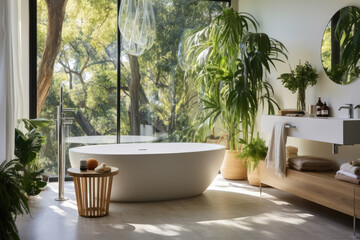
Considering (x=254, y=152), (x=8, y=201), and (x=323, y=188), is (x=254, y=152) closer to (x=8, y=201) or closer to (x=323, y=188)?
(x=323, y=188)

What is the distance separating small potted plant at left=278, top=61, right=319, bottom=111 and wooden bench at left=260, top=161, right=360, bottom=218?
85 centimetres

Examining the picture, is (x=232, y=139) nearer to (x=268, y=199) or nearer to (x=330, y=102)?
(x=268, y=199)

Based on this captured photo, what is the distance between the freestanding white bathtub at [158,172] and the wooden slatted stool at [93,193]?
0.35 metres

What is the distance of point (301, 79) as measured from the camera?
5238 mm

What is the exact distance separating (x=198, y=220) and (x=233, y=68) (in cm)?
233

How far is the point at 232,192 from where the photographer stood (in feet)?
18.6

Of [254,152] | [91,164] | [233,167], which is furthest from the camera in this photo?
[233,167]

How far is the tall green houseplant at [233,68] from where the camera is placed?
5.82 m

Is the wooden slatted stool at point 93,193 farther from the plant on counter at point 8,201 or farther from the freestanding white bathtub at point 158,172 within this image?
the plant on counter at point 8,201

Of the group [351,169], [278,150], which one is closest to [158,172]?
[278,150]

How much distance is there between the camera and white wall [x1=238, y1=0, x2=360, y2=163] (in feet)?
15.8

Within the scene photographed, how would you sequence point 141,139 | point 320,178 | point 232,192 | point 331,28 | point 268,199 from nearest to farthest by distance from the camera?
point 320,178, point 331,28, point 268,199, point 232,192, point 141,139

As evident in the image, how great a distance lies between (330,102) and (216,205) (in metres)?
1.58

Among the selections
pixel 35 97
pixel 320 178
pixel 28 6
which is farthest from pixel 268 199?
pixel 28 6
